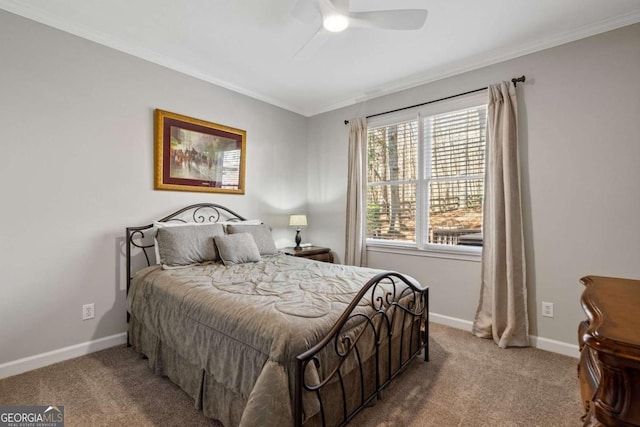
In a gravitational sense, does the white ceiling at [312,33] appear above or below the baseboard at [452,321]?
above

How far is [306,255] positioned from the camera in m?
3.75

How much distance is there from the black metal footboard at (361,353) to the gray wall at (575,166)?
1.23 meters

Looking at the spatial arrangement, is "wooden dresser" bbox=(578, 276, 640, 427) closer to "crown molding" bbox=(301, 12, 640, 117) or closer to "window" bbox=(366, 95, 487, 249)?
"window" bbox=(366, 95, 487, 249)

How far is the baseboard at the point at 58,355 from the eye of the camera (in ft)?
7.20

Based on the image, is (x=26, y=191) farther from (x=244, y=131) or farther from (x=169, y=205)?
(x=244, y=131)

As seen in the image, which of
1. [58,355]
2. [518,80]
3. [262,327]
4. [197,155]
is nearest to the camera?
[262,327]

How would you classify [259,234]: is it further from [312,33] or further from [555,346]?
[555,346]

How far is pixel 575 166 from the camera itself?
2521 millimetres

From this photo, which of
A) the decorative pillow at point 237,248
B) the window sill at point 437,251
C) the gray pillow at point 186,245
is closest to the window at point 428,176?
the window sill at point 437,251

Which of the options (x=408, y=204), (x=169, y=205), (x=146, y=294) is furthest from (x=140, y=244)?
(x=408, y=204)

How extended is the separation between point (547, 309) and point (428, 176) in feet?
5.50

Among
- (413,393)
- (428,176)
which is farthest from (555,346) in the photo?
(428,176)

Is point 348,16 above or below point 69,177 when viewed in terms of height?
above

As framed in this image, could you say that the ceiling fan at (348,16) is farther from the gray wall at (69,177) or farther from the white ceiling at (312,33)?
the gray wall at (69,177)
